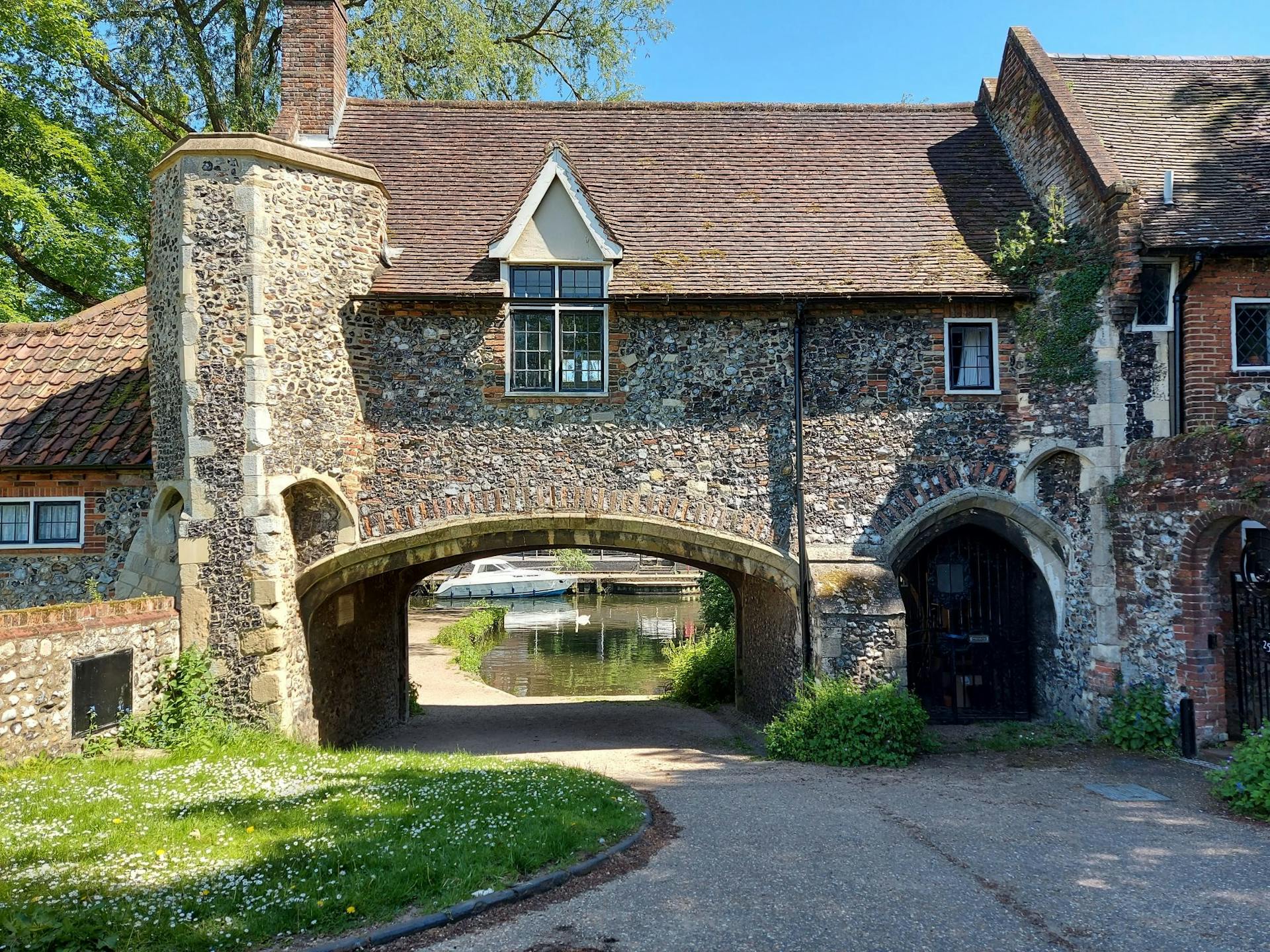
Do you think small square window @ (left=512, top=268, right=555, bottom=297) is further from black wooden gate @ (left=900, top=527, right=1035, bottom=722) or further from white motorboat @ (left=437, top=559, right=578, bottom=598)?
white motorboat @ (left=437, top=559, right=578, bottom=598)

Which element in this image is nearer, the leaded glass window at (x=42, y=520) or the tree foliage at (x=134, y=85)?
the leaded glass window at (x=42, y=520)

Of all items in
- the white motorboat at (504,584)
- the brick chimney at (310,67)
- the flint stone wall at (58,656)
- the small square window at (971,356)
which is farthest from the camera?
the white motorboat at (504,584)

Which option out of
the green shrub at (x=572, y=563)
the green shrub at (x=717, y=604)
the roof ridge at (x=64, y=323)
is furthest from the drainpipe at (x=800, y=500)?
the green shrub at (x=572, y=563)

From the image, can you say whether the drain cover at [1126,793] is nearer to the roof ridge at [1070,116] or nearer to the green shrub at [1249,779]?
the green shrub at [1249,779]

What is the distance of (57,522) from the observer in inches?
462

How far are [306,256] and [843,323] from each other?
7.15 m

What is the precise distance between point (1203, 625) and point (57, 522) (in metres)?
14.6

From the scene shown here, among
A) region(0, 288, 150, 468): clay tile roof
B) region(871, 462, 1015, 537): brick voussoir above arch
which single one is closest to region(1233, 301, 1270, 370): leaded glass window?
region(871, 462, 1015, 537): brick voussoir above arch

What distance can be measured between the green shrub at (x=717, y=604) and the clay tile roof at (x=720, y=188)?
959 centimetres

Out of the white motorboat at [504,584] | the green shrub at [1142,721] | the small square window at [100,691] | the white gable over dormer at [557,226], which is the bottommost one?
the white motorboat at [504,584]

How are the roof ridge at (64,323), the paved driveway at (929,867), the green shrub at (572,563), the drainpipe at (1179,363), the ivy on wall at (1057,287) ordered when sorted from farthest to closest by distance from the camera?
the green shrub at (572,563) → the roof ridge at (64,323) → the ivy on wall at (1057,287) → the drainpipe at (1179,363) → the paved driveway at (929,867)

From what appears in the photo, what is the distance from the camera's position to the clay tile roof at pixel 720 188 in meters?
12.1

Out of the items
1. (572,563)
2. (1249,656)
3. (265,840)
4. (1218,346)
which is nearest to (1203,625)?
(1249,656)

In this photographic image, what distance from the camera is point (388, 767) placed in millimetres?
8961
